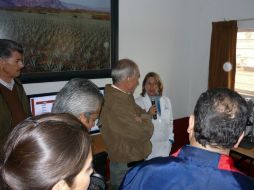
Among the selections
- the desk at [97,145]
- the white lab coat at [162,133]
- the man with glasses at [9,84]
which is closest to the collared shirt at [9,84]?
the man with glasses at [9,84]

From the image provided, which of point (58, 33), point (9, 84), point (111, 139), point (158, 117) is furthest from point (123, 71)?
point (58, 33)

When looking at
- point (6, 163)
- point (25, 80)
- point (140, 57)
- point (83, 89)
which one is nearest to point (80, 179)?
point (6, 163)

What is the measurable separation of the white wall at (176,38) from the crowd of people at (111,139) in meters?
1.46

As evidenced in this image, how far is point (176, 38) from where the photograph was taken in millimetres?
4180

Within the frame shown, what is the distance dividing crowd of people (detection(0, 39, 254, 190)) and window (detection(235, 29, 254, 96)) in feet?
8.14

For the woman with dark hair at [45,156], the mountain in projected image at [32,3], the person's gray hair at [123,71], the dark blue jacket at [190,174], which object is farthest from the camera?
the mountain in projected image at [32,3]

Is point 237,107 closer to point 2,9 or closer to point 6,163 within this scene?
point 6,163

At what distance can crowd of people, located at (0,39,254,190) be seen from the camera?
694mm

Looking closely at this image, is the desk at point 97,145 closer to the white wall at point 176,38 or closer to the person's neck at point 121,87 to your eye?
the person's neck at point 121,87

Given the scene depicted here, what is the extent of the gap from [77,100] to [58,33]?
6.50ft

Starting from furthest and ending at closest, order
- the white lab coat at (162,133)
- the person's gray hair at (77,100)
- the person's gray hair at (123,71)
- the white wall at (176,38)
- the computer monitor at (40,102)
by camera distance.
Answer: the white wall at (176,38)
the white lab coat at (162,133)
the computer monitor at (40,102)
the person's gray hair at (123,71)
the person's gray hair at (77,100)

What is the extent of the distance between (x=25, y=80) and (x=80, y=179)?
2.31m

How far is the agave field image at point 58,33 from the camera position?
271cm

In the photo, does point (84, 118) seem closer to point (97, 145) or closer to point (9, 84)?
point (9, 84)
